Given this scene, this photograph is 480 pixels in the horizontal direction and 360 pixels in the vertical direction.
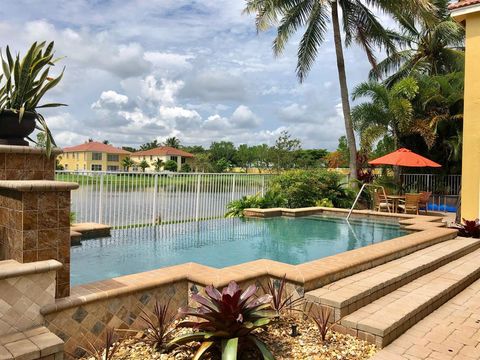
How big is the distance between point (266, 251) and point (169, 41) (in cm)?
859

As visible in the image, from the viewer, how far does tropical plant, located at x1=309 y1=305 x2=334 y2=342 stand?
4070 mm

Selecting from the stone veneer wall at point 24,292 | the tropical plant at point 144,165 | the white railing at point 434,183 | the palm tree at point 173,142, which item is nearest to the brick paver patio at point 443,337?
the stone veneer wall at point 24,292

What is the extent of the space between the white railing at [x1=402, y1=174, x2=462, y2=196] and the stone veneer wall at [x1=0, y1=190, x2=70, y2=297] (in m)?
17.2

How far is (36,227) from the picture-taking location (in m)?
3.52

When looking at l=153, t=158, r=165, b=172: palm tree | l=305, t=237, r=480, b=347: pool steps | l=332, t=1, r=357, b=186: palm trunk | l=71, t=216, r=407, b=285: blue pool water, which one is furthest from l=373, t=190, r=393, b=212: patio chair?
l=153, t=158, r=165, b=172: palm tree

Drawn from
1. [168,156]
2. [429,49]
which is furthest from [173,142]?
[429,49]

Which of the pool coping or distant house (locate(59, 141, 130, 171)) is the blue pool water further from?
distant house (locate(59, 141, 130, 171))

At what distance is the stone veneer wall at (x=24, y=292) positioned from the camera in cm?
323

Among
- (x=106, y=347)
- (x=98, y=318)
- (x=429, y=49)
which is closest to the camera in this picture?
(x=106, y=347)

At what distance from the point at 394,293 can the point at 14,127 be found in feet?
16.8

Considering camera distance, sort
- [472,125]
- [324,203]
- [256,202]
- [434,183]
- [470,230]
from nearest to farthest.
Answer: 1. [470,230]
2. [472,125]
3. [256,202]
4. [324,203]
5. [434,183]

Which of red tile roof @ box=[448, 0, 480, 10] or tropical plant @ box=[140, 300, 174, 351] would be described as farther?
red tile roof @ box=[448, 0, 480, 10]

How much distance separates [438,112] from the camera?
59.6ft

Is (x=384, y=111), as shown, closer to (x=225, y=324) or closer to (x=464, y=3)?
(x=464, y=3)
